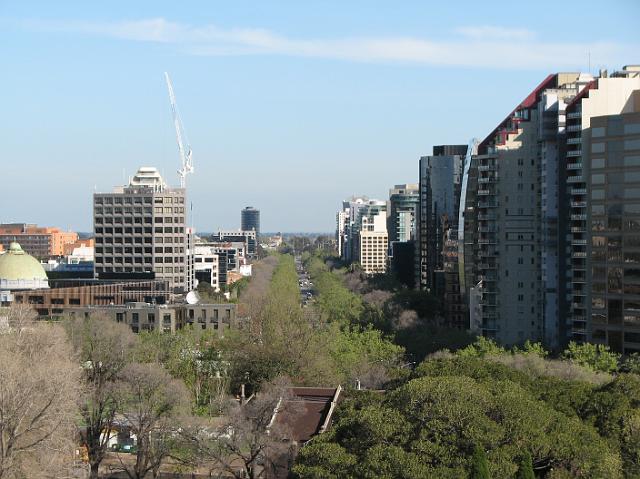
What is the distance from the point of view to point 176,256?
109875 mm

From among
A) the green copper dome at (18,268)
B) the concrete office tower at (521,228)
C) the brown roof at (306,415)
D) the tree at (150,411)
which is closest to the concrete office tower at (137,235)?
the green copper dome at (18,268)

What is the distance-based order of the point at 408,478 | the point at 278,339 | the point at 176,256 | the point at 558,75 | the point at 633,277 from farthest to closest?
the point at 176,256
the point at 558,75
the point at 278,339
the point at 633,277
the point at 408,478

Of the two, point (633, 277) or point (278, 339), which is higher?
point (633, 277)

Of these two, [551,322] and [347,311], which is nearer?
[551,322]

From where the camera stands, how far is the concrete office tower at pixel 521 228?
6756cm

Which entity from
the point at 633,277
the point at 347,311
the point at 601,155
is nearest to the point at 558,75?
the point at 601,155

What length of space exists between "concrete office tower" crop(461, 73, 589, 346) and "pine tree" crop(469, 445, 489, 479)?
36216 mm

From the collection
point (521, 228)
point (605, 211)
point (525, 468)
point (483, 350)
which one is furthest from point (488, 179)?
point (525, 468)

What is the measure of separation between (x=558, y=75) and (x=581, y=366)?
2863 cm

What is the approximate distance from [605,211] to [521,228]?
13949 mm

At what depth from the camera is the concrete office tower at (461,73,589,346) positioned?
222ft

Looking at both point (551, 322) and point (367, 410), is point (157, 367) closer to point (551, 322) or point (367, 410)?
point (367, 410)

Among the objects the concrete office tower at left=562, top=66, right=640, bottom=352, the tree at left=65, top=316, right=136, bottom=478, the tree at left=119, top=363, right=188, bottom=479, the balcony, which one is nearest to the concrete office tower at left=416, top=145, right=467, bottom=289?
the balcony

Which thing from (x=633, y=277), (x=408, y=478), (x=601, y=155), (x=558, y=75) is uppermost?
(x=558, y=75)
